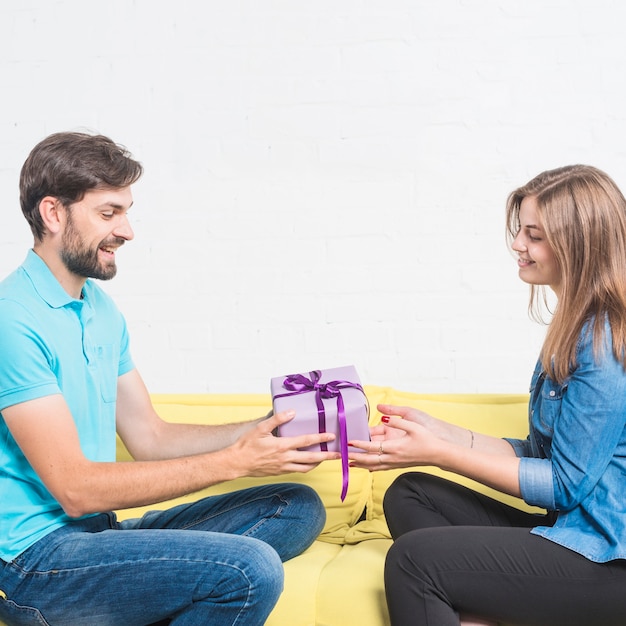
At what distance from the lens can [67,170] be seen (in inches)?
73.1

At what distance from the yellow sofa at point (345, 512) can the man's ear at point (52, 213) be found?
792 mm

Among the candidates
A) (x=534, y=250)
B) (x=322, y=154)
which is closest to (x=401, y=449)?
(x=534, y=250)

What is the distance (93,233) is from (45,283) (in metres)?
0.17

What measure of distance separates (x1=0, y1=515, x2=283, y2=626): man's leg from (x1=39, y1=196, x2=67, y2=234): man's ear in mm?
711

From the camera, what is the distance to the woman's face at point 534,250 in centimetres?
186

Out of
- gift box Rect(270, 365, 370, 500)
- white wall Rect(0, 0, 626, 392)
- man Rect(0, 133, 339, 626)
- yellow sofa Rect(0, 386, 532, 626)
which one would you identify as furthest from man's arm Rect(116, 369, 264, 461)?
white wall Rect(0, 0, 626, 392)

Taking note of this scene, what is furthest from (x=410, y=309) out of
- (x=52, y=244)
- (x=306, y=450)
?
(x=52, y=244)

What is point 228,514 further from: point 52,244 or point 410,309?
point 410,309

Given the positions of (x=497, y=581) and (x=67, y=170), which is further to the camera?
(x=67, y=170)

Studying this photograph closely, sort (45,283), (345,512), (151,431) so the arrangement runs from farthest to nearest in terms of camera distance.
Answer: (345,512) < (151,431) < (45,283)

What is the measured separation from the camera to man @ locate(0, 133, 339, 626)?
5.29ft

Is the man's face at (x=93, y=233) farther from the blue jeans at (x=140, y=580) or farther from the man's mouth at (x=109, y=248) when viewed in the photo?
the blue jeans at (x=140, y=580)

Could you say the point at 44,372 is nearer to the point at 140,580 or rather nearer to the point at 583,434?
the point at 140,580

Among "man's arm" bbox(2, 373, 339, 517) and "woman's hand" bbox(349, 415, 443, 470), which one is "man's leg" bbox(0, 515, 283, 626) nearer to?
"man's arm" bbox(2, 373, 339, 517)
